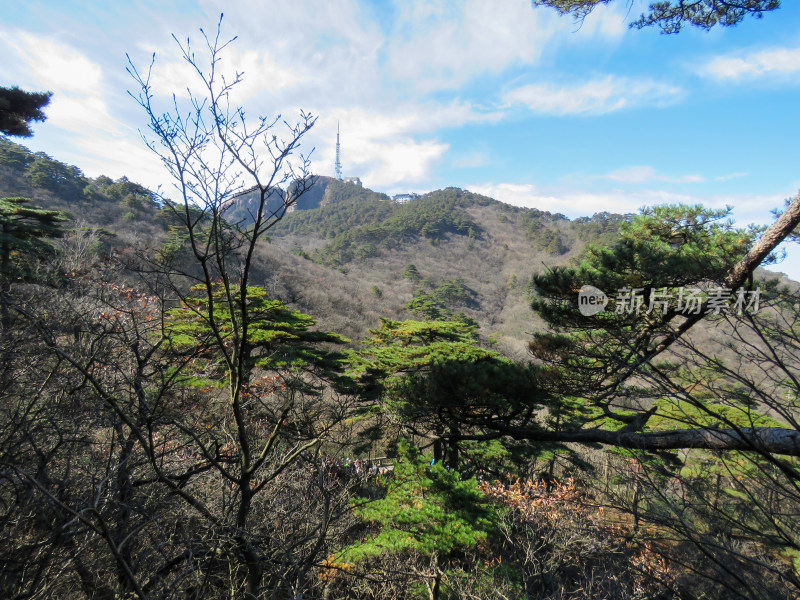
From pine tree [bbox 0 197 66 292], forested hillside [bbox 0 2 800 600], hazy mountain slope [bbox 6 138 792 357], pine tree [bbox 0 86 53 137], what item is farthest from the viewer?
hazy mountain slope [bbox 6 138 792 357]

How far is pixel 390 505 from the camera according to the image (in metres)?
5.62

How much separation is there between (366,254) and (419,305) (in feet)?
106

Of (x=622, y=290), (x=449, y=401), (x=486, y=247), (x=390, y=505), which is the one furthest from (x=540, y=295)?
(x=486, y=247)

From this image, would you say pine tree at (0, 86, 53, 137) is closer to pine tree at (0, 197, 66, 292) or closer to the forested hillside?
the forested hillside

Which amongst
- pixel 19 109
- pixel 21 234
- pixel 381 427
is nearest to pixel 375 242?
pixel 21 234

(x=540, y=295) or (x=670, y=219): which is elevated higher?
(x=670, y=219)

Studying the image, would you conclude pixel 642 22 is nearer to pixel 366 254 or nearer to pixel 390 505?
pixel 390 505

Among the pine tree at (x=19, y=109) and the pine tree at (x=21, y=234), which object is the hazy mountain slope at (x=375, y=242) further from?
the pine tree at (x=19, y=109)

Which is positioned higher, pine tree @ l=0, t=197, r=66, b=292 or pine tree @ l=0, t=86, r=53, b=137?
pine tree @ l=0, t=86, r=53, b=137

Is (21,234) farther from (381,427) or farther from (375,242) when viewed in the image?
(375,242)

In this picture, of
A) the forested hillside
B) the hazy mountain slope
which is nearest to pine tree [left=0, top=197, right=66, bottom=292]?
the forested hillside

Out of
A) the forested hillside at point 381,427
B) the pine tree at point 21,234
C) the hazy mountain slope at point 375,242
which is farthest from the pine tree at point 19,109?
the hazy mountain slope at point 375,242

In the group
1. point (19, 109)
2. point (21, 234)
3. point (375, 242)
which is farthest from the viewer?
point (375, 242)

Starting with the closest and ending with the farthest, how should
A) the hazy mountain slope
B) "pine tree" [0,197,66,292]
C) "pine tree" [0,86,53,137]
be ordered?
"pine tree" [0,86,53,137]
"pine tree" [0,197,66,292]
the hazy mountain slope
